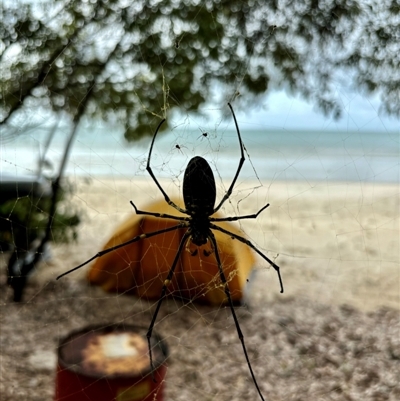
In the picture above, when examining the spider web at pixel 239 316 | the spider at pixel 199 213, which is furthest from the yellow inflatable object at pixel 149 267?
the spider at pixel 199 213

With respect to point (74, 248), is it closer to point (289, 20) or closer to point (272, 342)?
point (272, 342)

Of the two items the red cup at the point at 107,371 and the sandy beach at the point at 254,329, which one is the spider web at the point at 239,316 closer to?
the sandy beach at the point at 254,329

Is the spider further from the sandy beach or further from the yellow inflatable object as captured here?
the yellow inflatable object

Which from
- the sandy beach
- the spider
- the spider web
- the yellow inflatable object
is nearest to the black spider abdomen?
the spider

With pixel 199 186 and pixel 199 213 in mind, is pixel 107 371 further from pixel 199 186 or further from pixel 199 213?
pixel 199 186

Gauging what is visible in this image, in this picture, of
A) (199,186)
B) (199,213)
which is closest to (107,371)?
(199,213)
